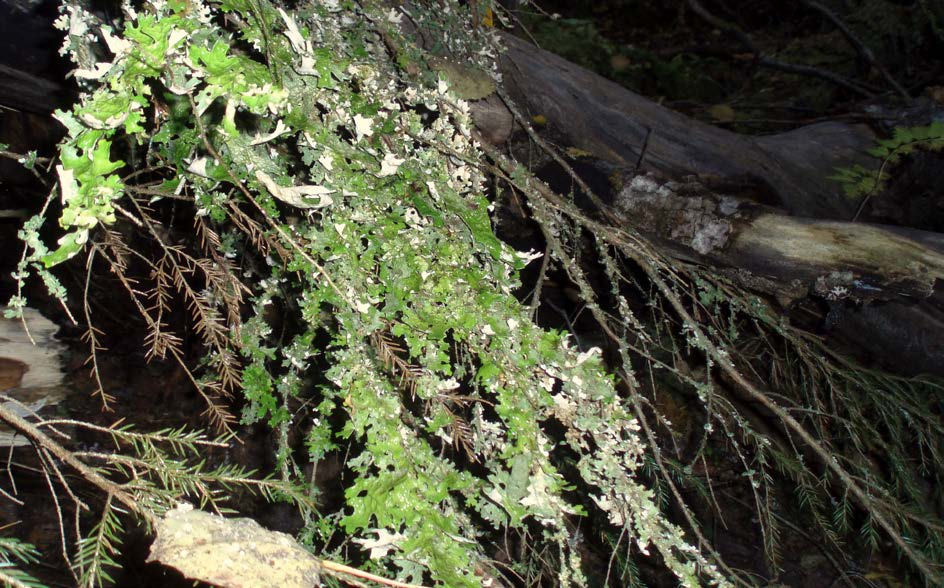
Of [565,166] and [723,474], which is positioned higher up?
[565,166]

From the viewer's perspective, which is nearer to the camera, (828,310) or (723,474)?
(828,310)

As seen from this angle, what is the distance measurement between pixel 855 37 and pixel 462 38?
4027 mm

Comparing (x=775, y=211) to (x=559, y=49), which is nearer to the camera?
(x=775, y=211)

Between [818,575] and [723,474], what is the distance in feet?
2.16

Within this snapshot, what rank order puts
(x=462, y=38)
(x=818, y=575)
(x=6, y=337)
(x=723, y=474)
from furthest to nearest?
(x=6, y=337)
(x=723, y=474)
(x=818, y=575)
(x=462, y=38)

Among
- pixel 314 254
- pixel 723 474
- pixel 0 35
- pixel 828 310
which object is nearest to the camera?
pixel 314 254

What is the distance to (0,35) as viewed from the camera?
7.48ft

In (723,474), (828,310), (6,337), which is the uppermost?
(828,310)

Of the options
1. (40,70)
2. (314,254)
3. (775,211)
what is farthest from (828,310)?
(40,70)

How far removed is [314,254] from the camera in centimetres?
128

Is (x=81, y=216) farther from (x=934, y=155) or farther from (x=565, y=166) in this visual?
(x=934, y=155)

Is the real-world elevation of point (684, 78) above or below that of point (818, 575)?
above

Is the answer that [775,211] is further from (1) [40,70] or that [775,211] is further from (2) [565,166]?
(1) [40,70]

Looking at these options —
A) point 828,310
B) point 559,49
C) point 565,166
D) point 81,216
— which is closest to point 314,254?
point 81,216
